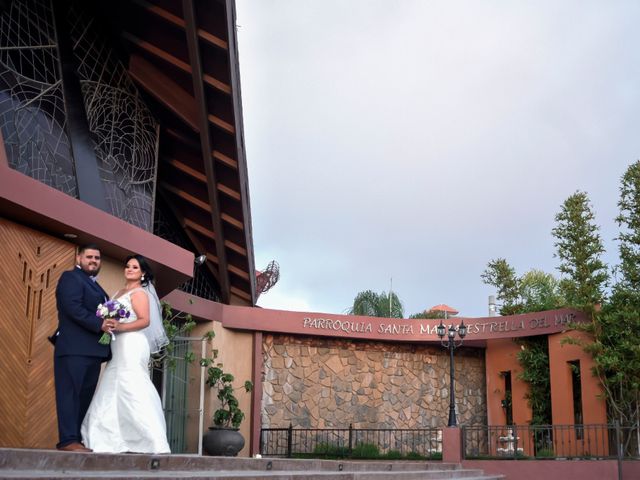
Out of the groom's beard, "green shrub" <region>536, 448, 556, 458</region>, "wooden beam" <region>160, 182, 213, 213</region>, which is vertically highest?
"wooden beam" <region>160, 182, 213, 213</region>

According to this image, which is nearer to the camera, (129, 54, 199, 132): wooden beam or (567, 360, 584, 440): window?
(129, 54, 199, 132): wooden beam

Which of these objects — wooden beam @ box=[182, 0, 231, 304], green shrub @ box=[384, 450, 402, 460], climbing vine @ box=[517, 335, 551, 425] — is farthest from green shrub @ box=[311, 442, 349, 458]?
climbing vine @ box=[517, 335, 551, 425]

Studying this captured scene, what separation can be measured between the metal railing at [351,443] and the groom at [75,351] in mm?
11871

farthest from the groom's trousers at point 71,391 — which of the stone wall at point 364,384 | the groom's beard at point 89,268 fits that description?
the stone wall at point 364,384

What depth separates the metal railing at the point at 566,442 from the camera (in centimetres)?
1584

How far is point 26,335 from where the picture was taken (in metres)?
8.88

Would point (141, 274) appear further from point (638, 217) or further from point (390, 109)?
point (390, 109)

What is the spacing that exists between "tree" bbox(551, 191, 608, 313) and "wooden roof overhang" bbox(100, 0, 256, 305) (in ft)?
22.2

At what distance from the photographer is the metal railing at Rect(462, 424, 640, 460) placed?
15836mm

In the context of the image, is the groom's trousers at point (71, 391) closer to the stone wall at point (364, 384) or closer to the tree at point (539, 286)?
the stone wall at point (364, 384)

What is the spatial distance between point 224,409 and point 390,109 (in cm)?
1075

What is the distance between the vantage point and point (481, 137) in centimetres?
2359

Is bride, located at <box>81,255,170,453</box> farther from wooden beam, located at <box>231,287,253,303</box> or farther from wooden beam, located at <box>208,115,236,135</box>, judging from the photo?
wooden beam, located at <box>231,287,253,303</box>

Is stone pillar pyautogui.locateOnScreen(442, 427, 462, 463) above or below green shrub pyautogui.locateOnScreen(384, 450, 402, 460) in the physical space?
above
